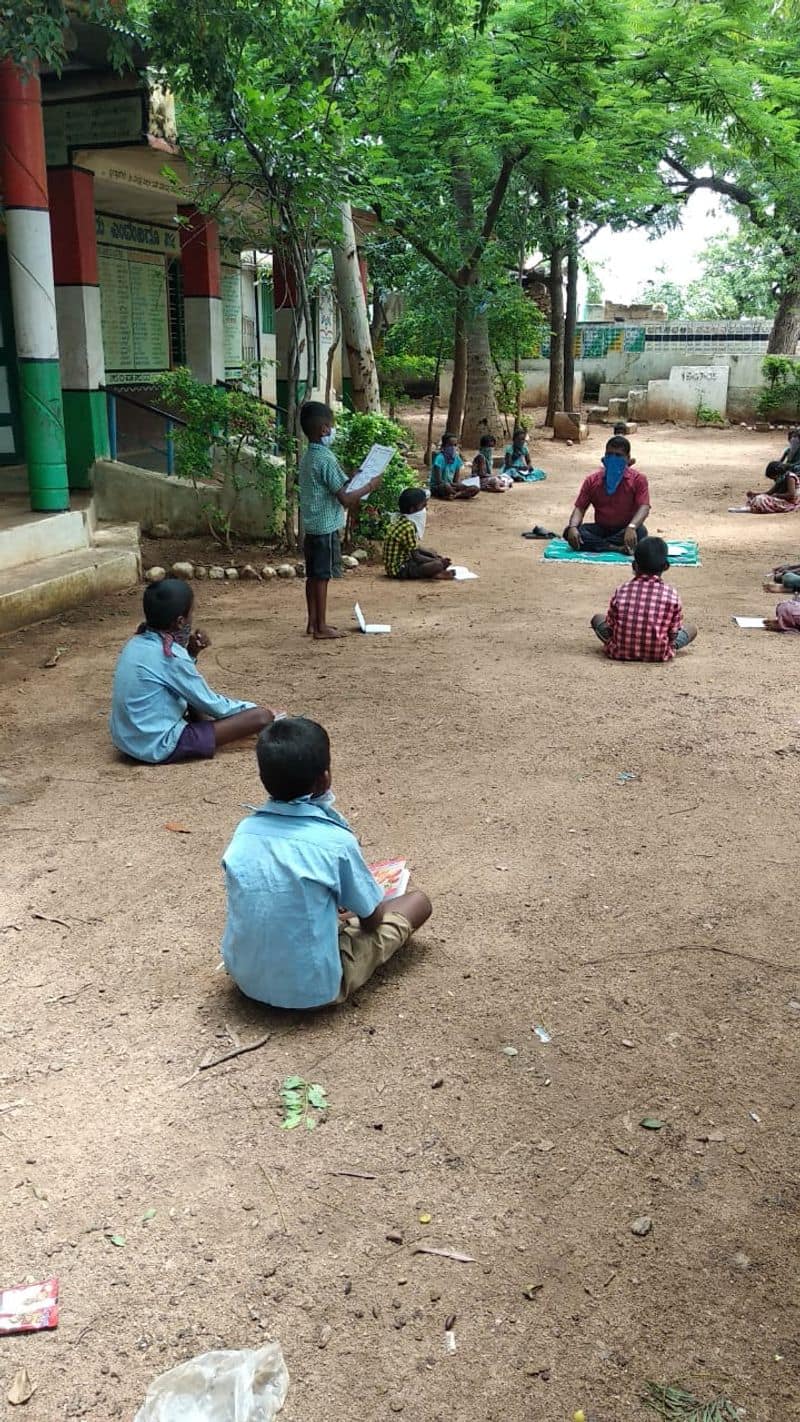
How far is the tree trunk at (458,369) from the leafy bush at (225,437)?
23.5 feet

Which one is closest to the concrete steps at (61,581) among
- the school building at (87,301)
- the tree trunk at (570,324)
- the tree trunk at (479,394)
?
the school building at (87,301)

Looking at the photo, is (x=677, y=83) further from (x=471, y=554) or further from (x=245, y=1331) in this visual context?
(x=245, y=1331)

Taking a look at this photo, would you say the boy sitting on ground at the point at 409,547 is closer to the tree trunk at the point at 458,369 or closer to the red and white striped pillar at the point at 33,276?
the red and white striped pillar at the point at 33,276

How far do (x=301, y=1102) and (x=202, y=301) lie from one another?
434 inches

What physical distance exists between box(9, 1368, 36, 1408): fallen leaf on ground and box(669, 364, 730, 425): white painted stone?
81.4 feet

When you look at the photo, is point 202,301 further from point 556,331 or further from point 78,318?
point 556,331

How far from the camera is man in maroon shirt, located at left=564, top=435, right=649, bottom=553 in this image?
31.4ft

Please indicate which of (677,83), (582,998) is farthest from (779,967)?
(677,83)

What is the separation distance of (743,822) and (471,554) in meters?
6.64

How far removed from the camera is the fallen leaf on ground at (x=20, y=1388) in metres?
1.94

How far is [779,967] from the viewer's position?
3.33 metres

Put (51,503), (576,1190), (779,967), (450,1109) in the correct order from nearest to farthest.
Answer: (576,1190) → (450,1109) → (779,967) → (51,503)

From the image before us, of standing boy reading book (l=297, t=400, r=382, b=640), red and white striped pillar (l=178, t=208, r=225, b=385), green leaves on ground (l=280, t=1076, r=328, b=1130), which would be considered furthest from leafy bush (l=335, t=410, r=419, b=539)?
green leaves on ground (l=280, t=1076, r=328, b=1130)

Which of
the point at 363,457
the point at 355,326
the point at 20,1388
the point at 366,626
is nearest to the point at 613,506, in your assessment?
the point at 363,457
